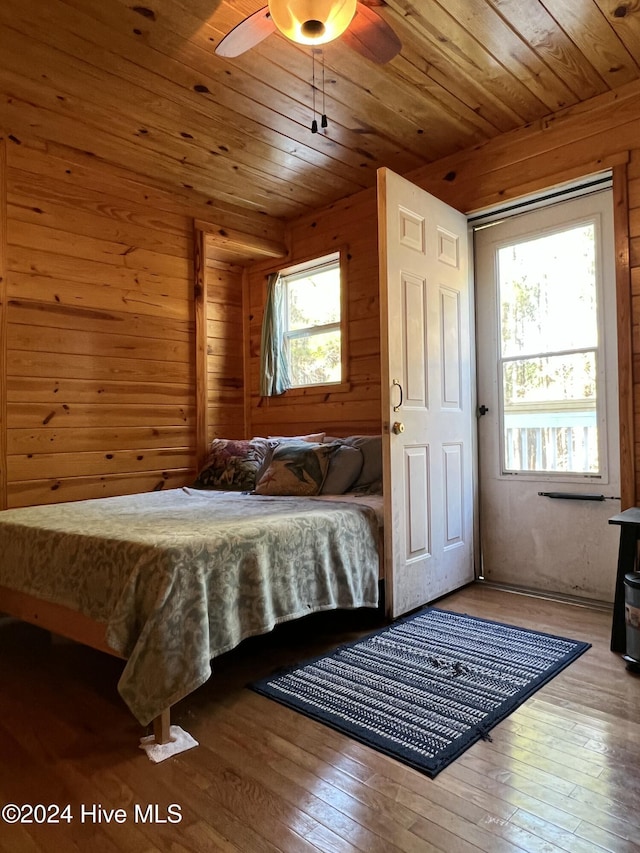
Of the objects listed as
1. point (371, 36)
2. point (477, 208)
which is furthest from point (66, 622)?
point (477, 208)

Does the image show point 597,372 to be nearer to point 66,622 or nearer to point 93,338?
point 66,622

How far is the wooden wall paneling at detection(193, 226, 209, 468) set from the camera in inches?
157

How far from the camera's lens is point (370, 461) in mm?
3240

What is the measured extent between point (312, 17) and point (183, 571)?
184 cm

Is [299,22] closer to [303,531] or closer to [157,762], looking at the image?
[303,531]

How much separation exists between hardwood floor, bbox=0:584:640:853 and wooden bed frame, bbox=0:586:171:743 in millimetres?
104

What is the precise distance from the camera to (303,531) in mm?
2279

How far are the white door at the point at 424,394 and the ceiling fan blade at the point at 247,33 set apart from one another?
0.87 m

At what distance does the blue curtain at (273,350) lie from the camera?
14.0 ft

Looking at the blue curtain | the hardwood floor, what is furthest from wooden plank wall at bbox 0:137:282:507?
the hardwood floor

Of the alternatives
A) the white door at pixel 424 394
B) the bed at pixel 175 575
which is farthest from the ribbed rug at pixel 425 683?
the white door at pixel 424 394

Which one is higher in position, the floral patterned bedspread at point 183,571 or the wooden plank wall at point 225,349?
the wooden plank wall at point 225,349

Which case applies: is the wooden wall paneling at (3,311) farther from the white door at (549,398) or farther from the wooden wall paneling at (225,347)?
the white door at (549,398)

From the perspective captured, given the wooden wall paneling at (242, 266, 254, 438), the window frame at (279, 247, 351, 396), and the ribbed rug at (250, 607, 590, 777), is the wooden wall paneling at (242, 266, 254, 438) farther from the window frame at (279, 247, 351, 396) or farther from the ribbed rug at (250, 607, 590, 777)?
the ribbed rug at (250, 607, 590, 777)
